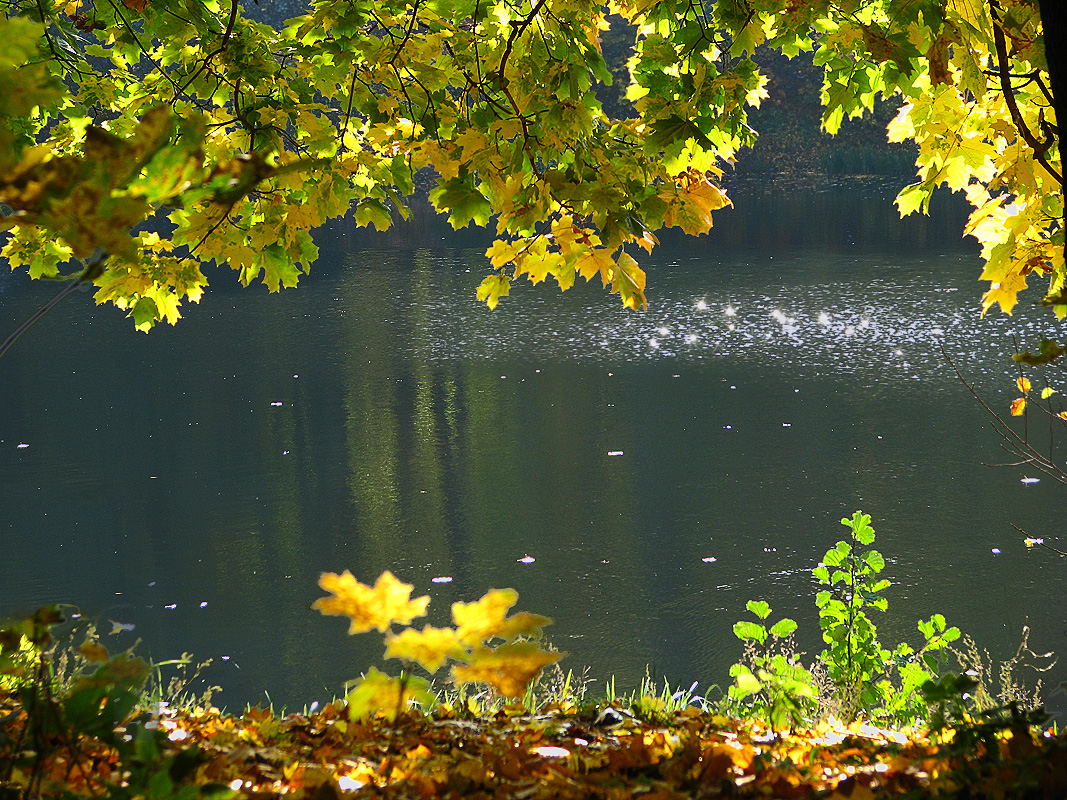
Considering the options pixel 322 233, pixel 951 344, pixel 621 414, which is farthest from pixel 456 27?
pixel 322 233

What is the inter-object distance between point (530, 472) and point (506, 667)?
678 cm

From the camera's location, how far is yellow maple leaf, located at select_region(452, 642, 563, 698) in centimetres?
134

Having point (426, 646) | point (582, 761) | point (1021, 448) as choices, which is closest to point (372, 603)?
point (426, 646)

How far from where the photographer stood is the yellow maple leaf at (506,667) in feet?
4.38

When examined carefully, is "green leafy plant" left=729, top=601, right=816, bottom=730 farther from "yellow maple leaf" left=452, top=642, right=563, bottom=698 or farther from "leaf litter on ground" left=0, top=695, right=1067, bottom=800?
"yellow maple leaf" left=452, top=642, right=563, bottom=698

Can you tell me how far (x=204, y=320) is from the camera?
15.9m

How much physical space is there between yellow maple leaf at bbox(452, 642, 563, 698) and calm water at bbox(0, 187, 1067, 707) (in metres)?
3.63

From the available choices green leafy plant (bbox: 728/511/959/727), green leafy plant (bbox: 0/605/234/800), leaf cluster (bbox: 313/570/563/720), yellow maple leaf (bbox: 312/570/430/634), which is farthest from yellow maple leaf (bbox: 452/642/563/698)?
green leafy plant (bbox: 728/511/959/727)

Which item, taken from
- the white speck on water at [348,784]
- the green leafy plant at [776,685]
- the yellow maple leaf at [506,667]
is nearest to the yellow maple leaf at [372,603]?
the yellow maple leaf at [506,667]

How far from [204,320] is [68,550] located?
9612mm

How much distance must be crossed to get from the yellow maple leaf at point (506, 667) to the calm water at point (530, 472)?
3629 millimetres

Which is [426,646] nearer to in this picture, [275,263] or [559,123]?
[559,123]

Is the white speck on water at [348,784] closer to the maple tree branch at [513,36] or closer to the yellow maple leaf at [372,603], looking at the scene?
the yellow maple leaf at [372,603]

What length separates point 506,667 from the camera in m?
1.35
